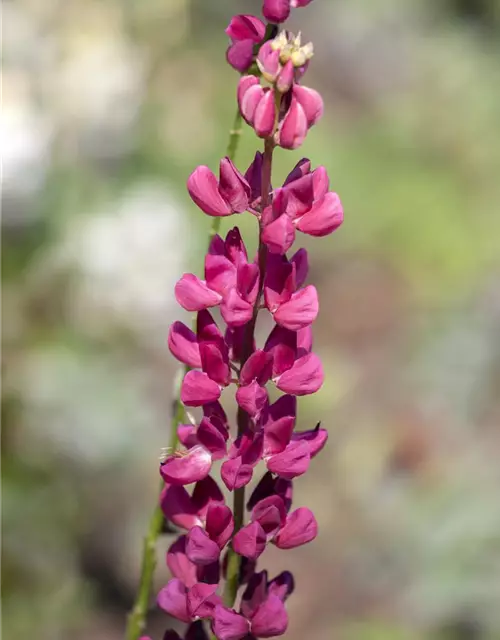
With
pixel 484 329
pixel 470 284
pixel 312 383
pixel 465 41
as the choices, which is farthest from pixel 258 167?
pixel 465 41

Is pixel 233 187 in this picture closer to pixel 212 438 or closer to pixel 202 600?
pixel 212 438

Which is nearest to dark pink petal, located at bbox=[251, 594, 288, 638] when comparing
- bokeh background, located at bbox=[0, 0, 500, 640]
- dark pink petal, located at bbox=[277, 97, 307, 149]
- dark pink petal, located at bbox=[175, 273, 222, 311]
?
dark pink petal, located at bbox=[175, 273, 222, 311]

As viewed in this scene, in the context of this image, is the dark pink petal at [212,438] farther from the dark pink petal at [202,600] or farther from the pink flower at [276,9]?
the pink flower at [276,9]

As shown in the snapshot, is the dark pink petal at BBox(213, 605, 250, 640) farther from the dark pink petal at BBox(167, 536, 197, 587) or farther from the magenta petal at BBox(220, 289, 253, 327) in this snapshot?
the magenta petal at BBox(220, 289, 253, 327)

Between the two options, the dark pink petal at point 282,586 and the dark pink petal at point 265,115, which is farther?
the dark pink petal at point 282,586

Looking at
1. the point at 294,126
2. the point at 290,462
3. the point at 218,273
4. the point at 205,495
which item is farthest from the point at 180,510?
the point at 294,126

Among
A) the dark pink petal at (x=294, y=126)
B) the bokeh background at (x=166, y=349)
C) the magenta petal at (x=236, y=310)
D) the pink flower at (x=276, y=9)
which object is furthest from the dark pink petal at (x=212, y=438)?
Answer: the bokeh background at (x=166, y=349)
